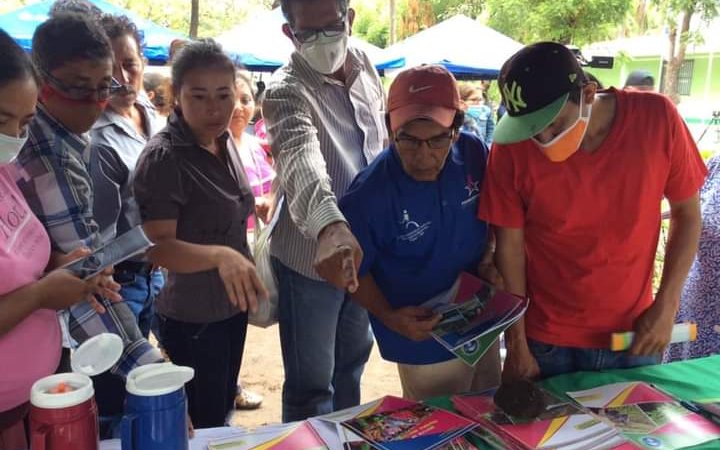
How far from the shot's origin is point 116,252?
103 cm

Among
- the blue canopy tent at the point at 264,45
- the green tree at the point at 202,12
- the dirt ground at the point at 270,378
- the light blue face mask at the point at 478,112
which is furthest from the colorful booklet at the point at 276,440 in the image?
the green tree at the point at 202,12

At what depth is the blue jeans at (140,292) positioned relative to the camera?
207 cm

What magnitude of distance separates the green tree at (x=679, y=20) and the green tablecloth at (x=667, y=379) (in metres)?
6.70

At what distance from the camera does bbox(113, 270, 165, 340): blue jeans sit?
2072 mm

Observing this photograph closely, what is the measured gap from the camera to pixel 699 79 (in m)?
17.0

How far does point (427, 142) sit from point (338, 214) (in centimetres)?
31

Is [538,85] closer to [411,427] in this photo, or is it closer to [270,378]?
[411,427]

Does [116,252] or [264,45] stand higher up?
[264,45]

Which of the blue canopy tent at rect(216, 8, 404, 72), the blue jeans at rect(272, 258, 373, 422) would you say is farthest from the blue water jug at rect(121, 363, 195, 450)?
the blue canopy tent at rect(216, 8, 404, 72)

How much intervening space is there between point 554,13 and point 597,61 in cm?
628

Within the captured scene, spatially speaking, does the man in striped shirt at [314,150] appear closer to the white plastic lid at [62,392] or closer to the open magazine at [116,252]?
the open magazine at [116,252]

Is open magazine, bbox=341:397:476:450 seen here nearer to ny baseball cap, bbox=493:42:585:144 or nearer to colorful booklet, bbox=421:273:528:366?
colorful booklet, bbox=421:273:528:366

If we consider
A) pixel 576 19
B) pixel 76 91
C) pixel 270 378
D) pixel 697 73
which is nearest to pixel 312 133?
pixel 76 91

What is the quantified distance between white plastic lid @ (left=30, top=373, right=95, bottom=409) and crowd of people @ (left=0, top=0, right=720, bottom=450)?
22 cm
